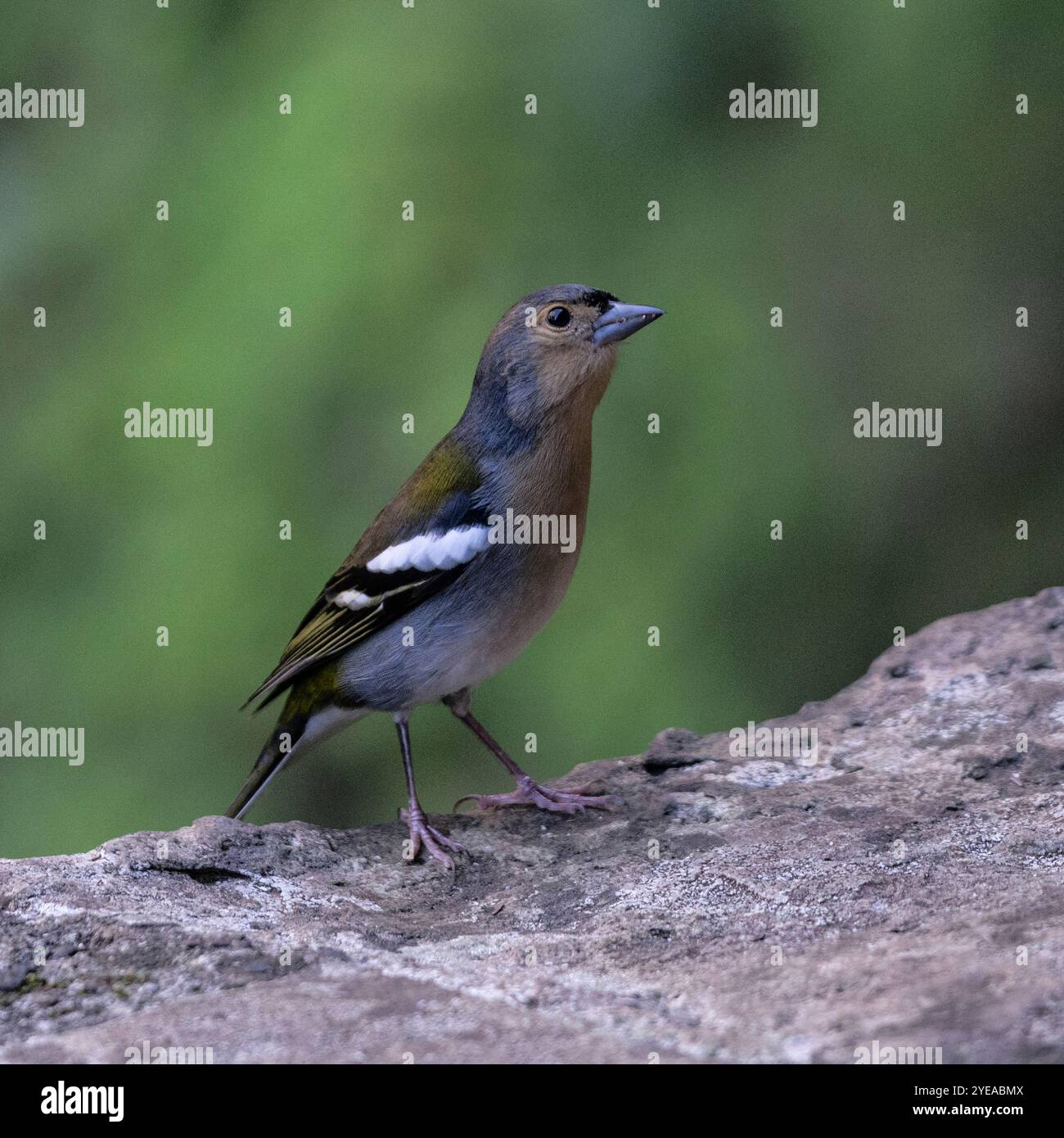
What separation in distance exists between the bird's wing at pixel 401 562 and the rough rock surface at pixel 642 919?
744mm

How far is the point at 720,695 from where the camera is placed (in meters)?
6.28

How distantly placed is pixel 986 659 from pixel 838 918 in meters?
2.27

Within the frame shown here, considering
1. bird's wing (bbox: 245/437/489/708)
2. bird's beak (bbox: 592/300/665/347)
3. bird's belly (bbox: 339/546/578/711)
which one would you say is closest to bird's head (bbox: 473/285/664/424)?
bird's beak (bbox: 592/300/665/347)

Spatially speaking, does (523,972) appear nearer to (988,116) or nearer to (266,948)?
(266,948)

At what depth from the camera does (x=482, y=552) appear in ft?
15.8

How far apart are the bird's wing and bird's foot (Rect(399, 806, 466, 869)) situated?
72cm

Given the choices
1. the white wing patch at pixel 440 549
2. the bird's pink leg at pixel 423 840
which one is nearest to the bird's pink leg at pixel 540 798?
the bird's pink leg at pixel 423 840

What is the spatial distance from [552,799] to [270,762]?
1093 mm

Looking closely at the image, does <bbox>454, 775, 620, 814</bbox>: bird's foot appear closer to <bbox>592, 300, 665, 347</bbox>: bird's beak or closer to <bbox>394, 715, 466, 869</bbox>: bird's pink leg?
<bbox>394, 715, 466, 869</bbox>: bird's pink leg

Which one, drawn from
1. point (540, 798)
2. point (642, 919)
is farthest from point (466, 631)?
point (642, 919)

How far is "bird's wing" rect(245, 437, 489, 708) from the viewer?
4.89m

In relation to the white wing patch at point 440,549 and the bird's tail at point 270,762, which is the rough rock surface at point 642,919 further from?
the white wing patch at point 440,549

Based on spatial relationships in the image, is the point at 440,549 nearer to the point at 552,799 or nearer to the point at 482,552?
the point at 482,552

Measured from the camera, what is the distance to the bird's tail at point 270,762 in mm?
5285
